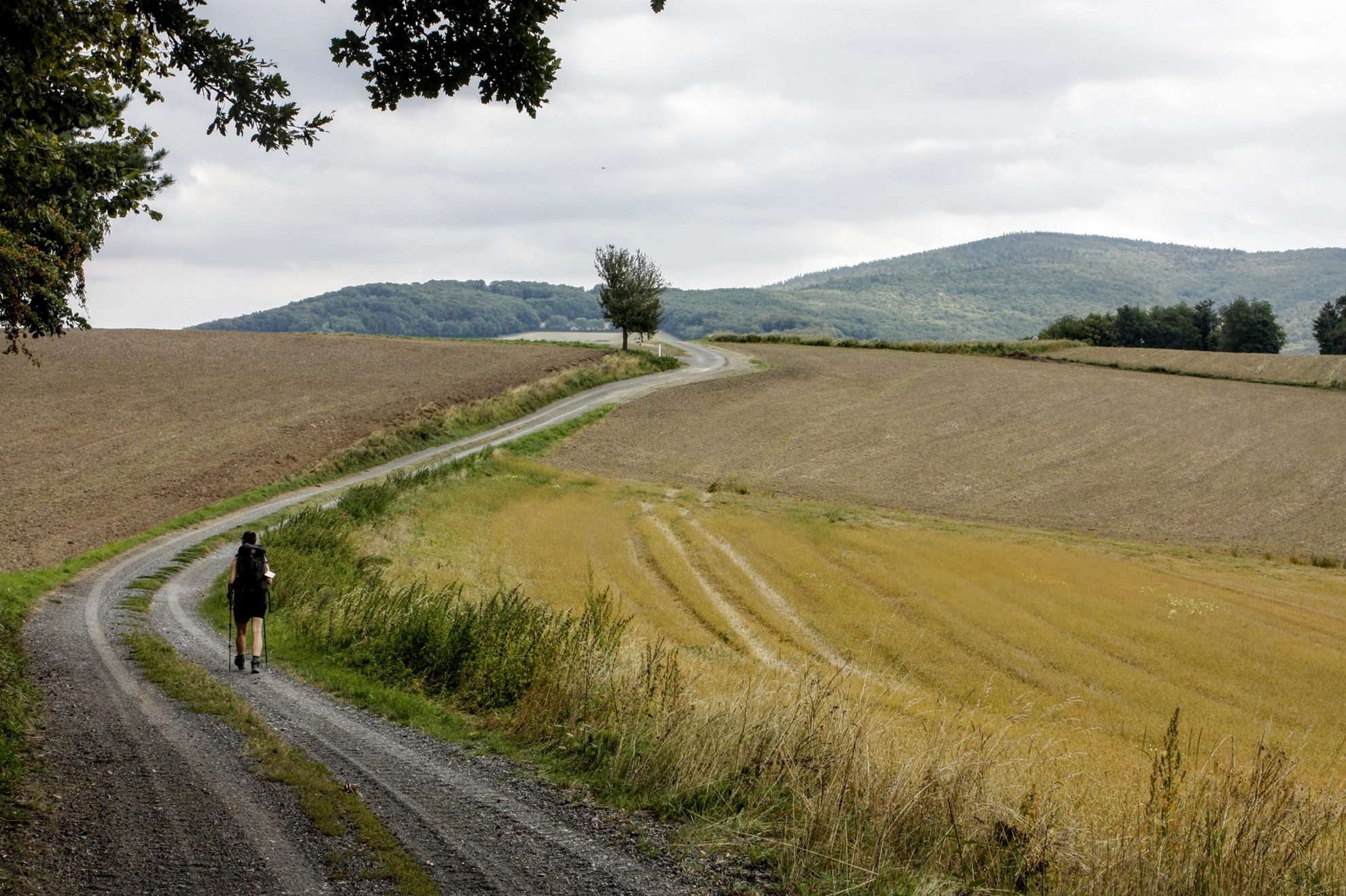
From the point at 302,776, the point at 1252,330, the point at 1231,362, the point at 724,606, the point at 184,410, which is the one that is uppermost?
the point at 1252,330

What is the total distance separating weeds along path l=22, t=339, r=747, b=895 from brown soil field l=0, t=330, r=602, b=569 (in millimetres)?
17315

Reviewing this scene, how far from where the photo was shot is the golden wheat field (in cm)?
1561

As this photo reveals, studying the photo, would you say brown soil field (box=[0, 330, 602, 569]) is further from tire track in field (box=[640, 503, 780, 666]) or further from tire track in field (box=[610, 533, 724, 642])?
tire track in field (box=[640, 503, 780, 666])

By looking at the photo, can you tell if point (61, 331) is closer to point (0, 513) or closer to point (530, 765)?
point (0, 513)

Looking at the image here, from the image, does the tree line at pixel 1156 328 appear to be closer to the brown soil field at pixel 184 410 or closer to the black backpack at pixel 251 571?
the brown soil field at pixel 184 410

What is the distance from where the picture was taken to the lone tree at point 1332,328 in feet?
331

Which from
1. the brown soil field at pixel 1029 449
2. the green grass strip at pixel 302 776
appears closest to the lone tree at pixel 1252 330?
the brown soil field at pixel 1029 449

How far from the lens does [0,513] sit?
30.3m

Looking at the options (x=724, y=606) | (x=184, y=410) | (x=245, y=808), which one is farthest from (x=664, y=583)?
(x=184, y=410)

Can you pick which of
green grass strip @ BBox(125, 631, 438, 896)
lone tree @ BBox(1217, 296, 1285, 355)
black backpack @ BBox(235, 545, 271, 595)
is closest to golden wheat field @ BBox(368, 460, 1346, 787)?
green grass strip @ BBox(125, 631, 438, 896)

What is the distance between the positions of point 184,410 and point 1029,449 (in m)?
43.3

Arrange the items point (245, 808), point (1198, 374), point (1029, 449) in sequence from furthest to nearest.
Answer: point (1198, 374) → point (1029, 449) → point (245, 808)

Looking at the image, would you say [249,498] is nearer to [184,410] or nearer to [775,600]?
[184,410]

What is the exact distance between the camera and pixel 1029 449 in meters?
49.5
